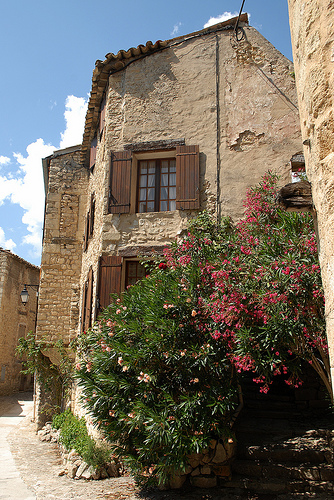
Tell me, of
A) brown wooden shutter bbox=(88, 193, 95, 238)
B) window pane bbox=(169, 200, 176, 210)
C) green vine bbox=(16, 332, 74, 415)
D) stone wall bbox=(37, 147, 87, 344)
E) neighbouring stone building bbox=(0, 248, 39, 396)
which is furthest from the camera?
neighbouring stone building bbox=(0, 248, 39, 396)

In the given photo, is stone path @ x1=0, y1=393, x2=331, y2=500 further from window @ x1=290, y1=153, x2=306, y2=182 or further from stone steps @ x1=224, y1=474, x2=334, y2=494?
window @ x1=290, y1=153, x2=306, y2=182

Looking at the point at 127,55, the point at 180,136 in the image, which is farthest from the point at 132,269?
the point at 127,55

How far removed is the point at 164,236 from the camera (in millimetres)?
8562

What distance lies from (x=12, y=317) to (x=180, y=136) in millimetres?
14238

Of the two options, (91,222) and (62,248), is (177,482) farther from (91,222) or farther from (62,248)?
(62,248)

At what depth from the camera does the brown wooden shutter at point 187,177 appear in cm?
857

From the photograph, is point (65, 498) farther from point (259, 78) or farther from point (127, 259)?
point (259, 78)

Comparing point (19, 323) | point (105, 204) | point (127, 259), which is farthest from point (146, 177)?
point (19, 323)

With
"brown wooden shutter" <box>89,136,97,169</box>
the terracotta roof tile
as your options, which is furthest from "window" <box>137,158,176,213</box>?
"brown wooden shutter" <box>89,136,97,169</box>

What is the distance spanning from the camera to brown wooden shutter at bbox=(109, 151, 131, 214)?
884 centimetres

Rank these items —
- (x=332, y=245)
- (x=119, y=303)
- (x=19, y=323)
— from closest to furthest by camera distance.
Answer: (x=332, y=245)
(x=119, y=303)
(x=19, y=323)

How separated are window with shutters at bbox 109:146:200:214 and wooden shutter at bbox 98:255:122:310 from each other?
1097 millimetres

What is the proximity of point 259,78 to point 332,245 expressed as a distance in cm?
805

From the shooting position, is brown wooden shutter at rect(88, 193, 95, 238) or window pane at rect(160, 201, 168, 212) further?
brown wooden shutter at rect(88, 193, 95, 238)
